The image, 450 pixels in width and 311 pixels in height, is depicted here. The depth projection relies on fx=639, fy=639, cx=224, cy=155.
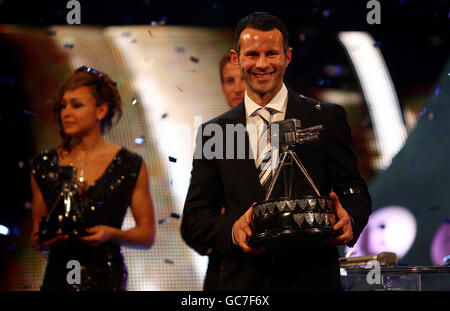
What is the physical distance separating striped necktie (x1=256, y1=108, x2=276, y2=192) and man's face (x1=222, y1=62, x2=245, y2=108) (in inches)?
38.2

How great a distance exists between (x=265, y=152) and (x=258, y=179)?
0.08 metres

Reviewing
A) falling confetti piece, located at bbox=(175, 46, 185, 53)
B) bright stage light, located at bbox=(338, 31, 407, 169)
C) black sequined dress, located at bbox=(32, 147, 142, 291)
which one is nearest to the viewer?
black sequined dress, located at bbox=(32, 147, 142, 291)

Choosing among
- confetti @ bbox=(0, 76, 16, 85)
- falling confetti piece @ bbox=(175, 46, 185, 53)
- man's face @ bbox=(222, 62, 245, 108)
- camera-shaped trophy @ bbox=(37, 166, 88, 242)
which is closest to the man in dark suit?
camera-shaped trophy @ bbox=(37, 166, 88, 242)

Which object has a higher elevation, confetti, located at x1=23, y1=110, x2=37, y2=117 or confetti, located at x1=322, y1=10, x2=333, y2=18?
confetti, located at x1=322, y1=10, x2=333, y2=18

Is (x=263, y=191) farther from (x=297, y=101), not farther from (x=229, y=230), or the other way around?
(x=297, y=101)

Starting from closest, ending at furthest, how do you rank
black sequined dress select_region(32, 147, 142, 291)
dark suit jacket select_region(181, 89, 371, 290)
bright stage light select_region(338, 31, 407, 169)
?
1. dark suit jacket select_region(181, 89, 371, 290)
2. black sequined dress select_region(32, 147, 142, 291)
3. bright stage light select_region(338, 31, 407, 169)

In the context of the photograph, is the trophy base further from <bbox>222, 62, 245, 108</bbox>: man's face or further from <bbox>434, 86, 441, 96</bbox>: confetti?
<bbox>434, 86, 441, 96</bbox>: confetti

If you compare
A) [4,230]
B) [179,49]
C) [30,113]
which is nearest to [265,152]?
[179,49]

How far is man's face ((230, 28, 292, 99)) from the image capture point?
1884mm

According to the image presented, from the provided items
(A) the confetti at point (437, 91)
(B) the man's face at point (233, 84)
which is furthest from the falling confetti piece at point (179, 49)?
(A) the confetti at point (437, 91)

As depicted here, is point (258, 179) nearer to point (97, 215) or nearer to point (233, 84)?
point (97, 215)

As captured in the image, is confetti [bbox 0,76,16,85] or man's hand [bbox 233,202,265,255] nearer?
man's hand [bbox 233,202,265,255]

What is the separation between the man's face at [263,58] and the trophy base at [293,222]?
1.38ft

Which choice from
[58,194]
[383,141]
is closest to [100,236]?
[58,194]
